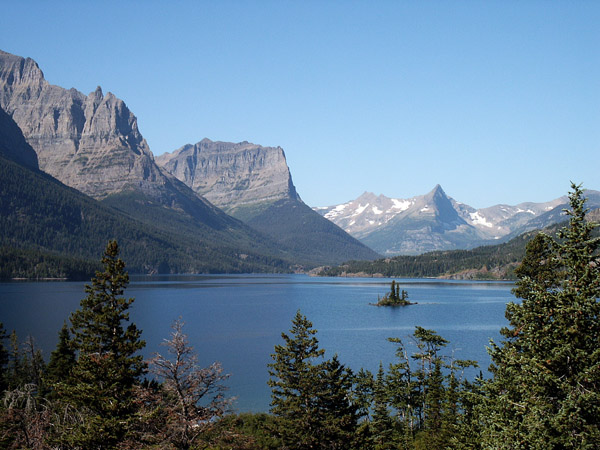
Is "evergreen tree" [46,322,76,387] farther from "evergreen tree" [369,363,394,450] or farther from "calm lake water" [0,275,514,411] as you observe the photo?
"evergreen tree" [369,363,394,450]

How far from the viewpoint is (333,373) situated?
38719 millimetres

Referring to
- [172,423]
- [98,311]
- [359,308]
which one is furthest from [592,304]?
[359,308]

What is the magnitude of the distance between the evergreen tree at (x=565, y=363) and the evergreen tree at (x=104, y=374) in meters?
22.6

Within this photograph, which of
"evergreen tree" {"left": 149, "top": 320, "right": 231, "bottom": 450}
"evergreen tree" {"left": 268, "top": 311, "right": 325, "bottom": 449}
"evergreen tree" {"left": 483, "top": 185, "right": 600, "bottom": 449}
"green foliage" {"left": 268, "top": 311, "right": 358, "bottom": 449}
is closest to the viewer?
"evergreen tree" {"left": 483, "top": 185, "right": 600, "bottom": 449}

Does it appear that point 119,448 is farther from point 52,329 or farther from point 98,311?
point 52,329

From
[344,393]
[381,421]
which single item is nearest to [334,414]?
[344,393]

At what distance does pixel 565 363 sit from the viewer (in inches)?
752

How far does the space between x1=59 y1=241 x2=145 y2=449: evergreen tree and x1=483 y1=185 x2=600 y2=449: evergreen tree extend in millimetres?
22600

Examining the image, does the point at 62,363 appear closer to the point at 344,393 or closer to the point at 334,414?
the point at 334,414

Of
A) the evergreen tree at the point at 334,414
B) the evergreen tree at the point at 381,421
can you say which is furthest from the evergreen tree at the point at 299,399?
the evergreen tree at the point at 381,421

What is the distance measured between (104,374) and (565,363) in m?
28.6

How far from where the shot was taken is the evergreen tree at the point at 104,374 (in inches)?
1242

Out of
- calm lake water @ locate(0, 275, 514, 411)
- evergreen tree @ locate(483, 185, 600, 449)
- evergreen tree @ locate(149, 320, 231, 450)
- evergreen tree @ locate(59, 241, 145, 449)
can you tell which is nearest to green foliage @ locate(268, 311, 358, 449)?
evergreen tree @ locate(149, 320, 231, 450)

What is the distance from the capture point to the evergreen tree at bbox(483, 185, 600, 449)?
18.3 meters
